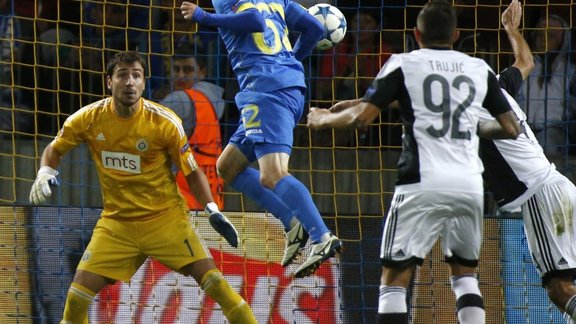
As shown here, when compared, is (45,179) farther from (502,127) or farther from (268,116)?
(502,127)

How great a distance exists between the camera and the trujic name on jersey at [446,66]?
6848 millimetres

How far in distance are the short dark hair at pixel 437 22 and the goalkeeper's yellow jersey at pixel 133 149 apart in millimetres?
2015

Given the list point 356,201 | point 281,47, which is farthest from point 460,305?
point 356,201

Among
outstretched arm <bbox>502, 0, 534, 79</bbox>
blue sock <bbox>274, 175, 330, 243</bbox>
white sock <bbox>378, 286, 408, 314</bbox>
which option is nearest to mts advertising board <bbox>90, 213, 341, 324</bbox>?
blue sock <bbox>274, 175, 330, 243</bbox>

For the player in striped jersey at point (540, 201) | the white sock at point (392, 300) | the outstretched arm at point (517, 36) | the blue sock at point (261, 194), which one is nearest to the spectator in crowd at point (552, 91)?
the outstretched arm at point (517, 36)

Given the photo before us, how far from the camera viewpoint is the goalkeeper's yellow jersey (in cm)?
833

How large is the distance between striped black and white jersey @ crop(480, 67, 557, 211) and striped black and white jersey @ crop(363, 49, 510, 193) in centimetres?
110

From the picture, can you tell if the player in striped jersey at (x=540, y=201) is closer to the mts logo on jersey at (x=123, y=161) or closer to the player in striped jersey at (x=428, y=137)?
the player in striped jersey at (x=428, y=137)

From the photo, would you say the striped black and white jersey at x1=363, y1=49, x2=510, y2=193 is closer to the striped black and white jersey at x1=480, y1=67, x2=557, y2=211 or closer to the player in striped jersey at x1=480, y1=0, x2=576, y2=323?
the player in striped jersey at x1=480, y1=0, x2=576, y2=323

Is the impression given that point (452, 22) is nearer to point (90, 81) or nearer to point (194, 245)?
point (194, 245)

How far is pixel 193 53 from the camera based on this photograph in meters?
11.1

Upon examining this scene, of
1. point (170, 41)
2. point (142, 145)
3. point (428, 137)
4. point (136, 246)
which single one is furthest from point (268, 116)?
point (170, 41)

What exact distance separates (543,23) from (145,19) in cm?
336

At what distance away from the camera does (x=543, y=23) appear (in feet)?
35.9
